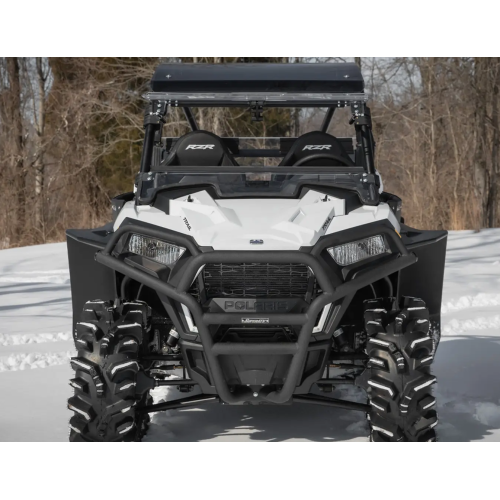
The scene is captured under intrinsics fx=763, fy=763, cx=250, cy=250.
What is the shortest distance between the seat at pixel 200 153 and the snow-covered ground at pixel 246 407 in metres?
1.62

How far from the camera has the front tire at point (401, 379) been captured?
147 inches

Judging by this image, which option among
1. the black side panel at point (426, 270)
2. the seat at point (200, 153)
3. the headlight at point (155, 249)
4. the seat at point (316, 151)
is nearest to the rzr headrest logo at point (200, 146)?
the seat at point (200, 153)

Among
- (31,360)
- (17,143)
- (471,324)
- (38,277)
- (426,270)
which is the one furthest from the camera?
(17,143)

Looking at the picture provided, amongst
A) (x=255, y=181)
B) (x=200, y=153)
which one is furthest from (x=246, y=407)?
(x=200, y=153)

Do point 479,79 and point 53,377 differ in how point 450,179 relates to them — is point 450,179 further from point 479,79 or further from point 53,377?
point 53,377

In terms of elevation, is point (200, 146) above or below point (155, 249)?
above

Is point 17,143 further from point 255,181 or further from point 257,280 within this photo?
point 257,280

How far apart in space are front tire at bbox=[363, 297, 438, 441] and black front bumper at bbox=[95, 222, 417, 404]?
11.2 inches

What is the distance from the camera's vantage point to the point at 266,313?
3.67 meters

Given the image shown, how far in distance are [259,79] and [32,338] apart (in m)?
3.62

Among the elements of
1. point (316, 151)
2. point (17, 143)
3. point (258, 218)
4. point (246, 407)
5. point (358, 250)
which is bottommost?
point (246, 407)

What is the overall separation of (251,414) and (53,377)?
176 cm

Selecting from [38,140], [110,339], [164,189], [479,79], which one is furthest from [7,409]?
[38,140]

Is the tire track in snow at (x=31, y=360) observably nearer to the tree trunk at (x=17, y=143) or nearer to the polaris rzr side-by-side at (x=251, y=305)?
the polaris rzr side-by-side at (x=251, y=305)
